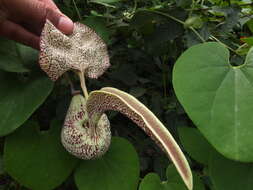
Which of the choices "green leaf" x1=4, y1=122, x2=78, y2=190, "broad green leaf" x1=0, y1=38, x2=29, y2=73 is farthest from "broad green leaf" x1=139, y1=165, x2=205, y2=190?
"broad green leaf" x1=0, y1=38, x2=29, y2=73

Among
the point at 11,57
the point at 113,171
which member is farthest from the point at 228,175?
the point at 11,57

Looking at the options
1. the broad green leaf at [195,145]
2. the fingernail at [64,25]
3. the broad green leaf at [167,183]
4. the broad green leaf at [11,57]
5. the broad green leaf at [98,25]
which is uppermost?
the fingernail at [64,25]

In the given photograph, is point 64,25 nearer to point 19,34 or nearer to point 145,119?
point 19,34

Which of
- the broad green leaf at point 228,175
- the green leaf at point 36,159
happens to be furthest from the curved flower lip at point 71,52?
the broad green leaf at point 228,175

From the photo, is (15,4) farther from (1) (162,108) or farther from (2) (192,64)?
(1) (162,108)

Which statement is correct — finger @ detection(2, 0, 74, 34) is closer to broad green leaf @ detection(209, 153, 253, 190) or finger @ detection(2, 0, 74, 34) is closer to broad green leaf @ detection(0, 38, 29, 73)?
broad green leaf @ detection(0, 38, 29, 73)

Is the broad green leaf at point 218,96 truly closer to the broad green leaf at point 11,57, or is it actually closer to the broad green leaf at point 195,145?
the broad green leaf at point 195,145

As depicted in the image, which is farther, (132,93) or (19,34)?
(132,93)

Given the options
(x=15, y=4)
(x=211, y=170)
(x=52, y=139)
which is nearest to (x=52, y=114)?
(x=52, y=139)
